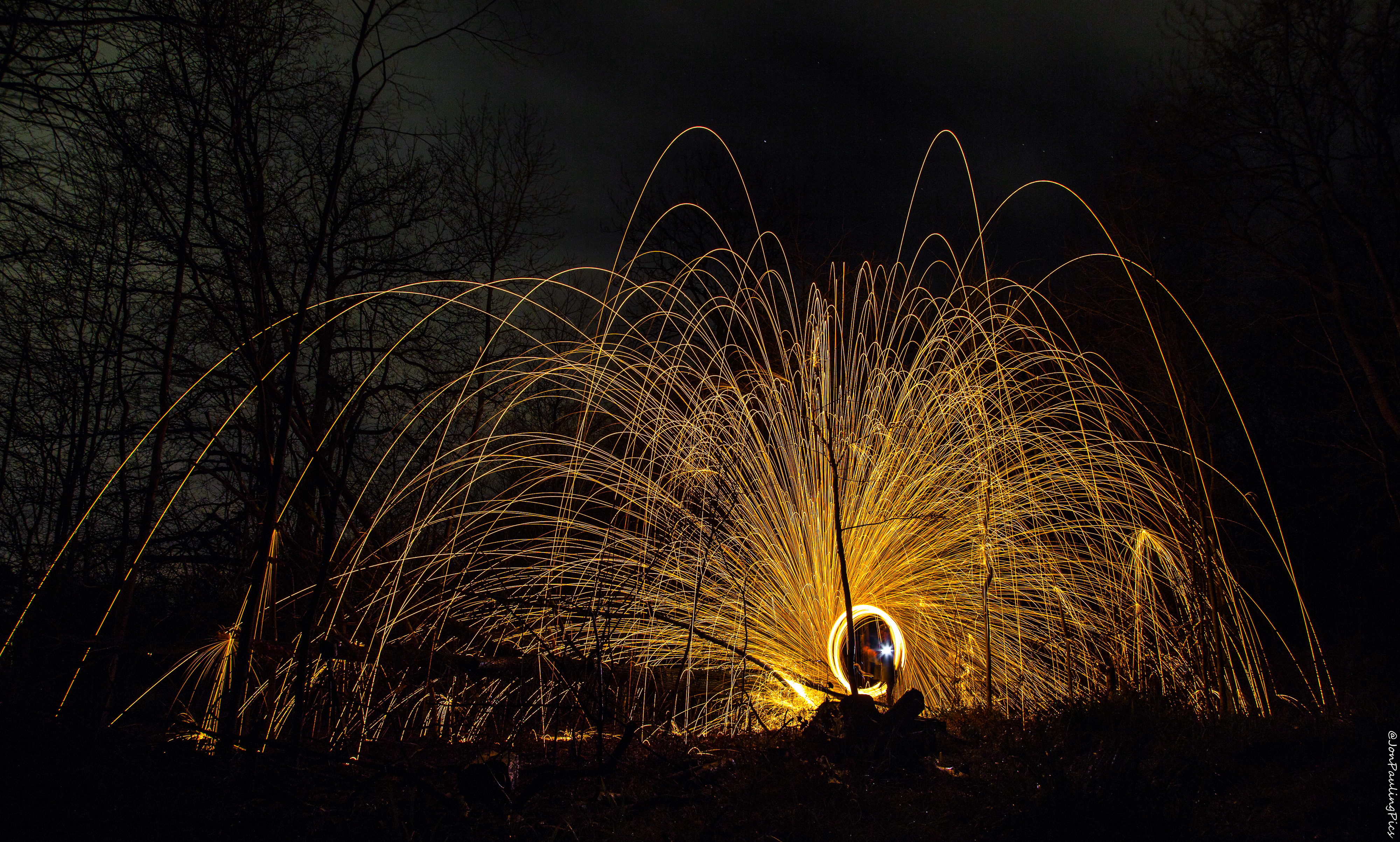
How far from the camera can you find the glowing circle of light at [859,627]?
6.62m

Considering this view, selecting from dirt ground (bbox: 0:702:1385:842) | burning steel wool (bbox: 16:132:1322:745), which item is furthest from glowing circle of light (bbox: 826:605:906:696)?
dirt ground (bbox: 0:702:1385:842)

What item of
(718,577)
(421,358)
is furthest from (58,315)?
(718,577)

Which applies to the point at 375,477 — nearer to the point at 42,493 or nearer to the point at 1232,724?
the point at 42,493

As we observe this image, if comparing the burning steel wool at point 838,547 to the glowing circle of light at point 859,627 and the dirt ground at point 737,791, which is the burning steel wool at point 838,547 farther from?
the dirt ground at point 737,791

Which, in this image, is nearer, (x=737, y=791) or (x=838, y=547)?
(x=737, y=791)

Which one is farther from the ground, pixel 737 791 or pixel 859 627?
pixel 859 627

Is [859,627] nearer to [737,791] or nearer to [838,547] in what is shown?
[838,547]

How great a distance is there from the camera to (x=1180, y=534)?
8.31 metres

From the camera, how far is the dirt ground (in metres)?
3.21

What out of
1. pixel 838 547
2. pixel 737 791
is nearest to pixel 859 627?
pixel 838 547

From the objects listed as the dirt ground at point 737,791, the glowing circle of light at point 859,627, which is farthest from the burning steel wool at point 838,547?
the dirt ground at point 737,791

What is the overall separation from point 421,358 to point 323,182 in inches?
123

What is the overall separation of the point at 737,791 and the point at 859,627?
3317 millimetres

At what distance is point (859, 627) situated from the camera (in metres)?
6.83
